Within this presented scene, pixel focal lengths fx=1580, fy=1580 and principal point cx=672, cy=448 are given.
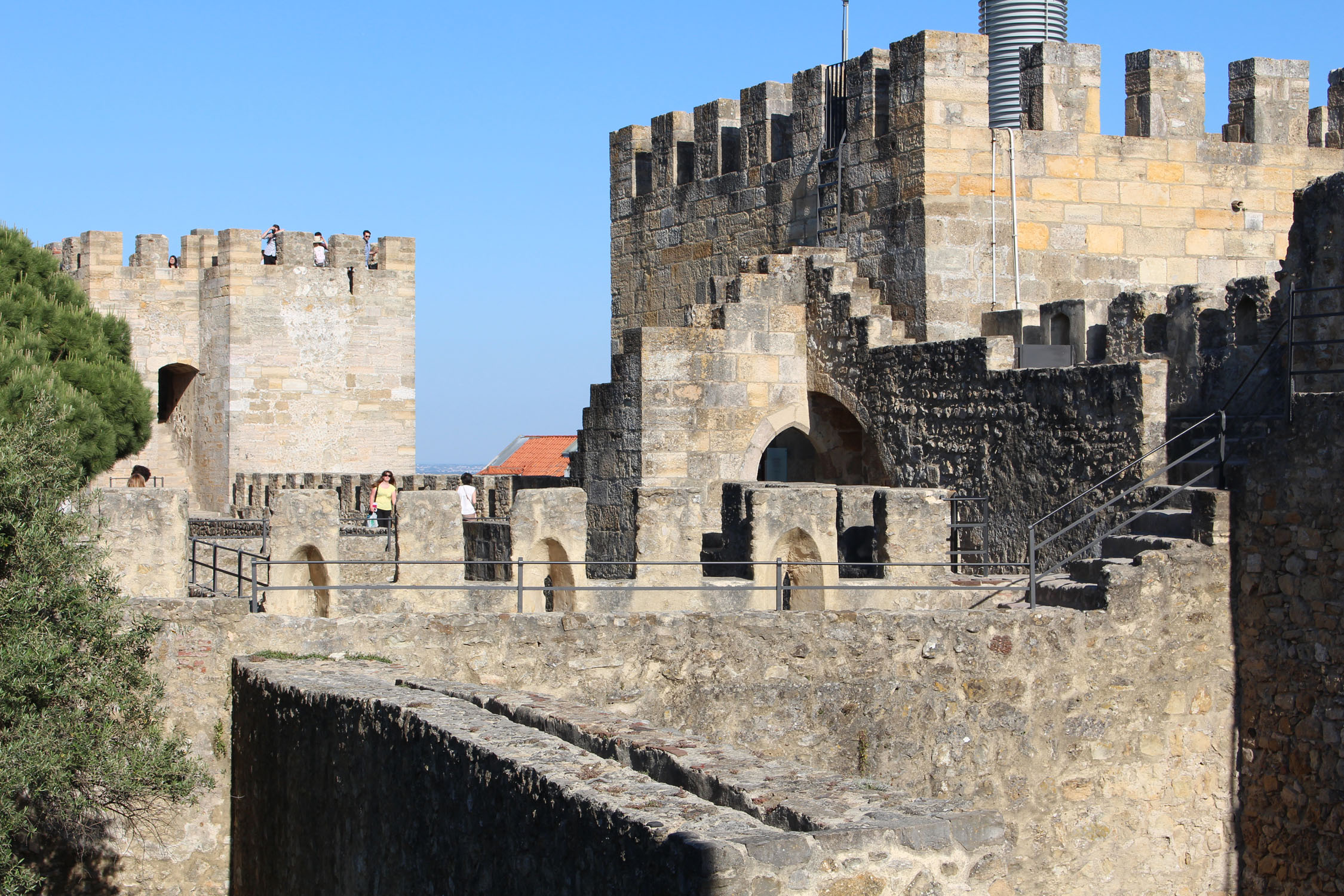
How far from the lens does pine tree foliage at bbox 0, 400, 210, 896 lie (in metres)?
7.95

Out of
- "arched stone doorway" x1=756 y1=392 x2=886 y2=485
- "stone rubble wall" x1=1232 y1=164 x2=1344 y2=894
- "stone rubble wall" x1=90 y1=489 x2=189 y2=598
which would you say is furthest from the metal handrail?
"stone rubble wall" x1=90 y1=489 x2=189 y2=598

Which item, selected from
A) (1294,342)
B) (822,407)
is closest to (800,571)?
(822,407)

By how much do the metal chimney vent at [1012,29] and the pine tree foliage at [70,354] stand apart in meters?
12.6

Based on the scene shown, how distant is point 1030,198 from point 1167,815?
573 centimetres

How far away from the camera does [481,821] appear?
550 cm

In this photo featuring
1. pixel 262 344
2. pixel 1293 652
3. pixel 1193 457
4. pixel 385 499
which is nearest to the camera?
pixel 1293 652

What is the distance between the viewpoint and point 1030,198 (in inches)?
524

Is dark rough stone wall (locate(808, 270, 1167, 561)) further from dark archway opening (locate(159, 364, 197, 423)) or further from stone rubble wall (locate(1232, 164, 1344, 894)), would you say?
dark archway opening (locate(159, 364, 197, 423))

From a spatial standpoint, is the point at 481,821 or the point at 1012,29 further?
the point at 1012,29

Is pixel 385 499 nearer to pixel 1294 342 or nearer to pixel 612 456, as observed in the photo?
pixel 612 456

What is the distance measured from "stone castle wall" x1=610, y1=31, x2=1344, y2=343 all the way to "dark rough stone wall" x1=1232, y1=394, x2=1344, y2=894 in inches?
169

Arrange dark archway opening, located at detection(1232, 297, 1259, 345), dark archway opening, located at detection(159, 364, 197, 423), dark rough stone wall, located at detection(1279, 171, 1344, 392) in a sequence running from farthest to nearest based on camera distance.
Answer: dark archway opening, located at detection(159, 364, 197, 423) < dark archway opening, located at detection(1232, 297, 1259, 345) < dark rough stone wall, located at detection(1279, 171, 1344, 392)

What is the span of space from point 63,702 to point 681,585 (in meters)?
3.96

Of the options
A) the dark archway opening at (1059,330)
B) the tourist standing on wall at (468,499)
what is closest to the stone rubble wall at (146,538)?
the dark archway opening at (1059,330)
